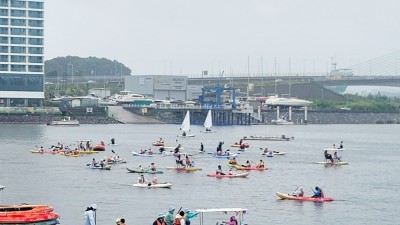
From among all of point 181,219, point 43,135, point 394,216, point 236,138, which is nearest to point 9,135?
point 43,135

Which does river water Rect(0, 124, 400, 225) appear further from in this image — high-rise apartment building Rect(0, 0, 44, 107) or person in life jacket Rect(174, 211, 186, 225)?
high-rise apartment building Rect(0, 0, 44, 107)

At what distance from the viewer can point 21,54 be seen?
184250 millimetres

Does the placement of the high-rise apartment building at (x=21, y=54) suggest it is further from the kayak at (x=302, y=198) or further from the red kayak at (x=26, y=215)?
the red kayak at (x=26, y=215)

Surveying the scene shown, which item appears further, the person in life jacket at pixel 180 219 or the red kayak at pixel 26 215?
the red kayak at pixel 26 215

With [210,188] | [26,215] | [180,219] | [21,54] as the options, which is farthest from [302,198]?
[21,54]

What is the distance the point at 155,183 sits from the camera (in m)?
68.1

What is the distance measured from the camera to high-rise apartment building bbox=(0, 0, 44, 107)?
182 metres

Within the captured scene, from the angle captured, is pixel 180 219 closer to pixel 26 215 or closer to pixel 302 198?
pixel 26 215

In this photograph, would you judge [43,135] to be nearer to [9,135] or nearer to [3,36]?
[9,135]

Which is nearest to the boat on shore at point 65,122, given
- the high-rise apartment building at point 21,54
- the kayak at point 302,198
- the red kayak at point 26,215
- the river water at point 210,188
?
the high-rise apartment building at point 21,54

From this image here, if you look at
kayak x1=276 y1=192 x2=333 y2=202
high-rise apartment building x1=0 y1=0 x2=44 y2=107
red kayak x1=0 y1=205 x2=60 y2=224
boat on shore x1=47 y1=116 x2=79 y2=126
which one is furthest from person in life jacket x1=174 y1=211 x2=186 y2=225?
high-rise apartment building x1=0 y1=0 x2=44 y2=107

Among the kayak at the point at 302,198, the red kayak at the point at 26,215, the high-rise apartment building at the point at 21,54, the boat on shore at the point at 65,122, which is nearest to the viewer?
the red kayak at the point at 26,215

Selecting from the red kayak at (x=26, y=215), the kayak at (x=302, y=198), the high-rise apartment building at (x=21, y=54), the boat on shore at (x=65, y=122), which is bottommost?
the kayak at (x=302, y=198)

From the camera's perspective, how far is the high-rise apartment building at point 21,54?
18212cm
